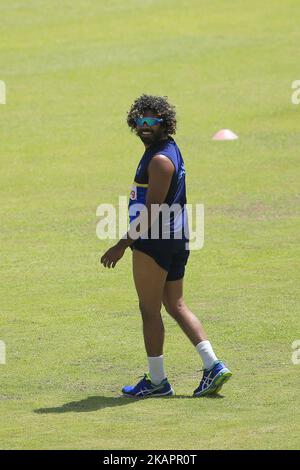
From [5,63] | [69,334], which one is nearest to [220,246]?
[69,334]

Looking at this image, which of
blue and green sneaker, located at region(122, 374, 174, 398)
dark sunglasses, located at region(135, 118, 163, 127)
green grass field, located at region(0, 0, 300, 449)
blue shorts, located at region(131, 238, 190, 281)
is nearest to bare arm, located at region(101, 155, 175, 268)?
blue shorts, located at region(131, 238, 190, 281)

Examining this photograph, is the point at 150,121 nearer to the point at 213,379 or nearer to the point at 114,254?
the point at 114,254

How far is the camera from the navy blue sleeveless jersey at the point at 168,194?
28.0 feet

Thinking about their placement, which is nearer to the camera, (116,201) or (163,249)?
(163,249)

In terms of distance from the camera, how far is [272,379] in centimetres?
911

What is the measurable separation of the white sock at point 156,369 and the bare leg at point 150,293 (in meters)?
0.04

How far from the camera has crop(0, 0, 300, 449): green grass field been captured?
8.33 meters

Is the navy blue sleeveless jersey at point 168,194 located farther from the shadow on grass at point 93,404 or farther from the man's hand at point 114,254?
the shadow on grass at point 93,404

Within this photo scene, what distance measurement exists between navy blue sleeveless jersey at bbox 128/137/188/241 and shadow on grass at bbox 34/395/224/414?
1229mm

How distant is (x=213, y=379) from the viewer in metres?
8.59

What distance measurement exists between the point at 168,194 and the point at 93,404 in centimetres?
163

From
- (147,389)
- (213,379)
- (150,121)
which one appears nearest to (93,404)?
(147,389)

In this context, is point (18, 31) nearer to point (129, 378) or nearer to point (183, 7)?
point (183, 7)
